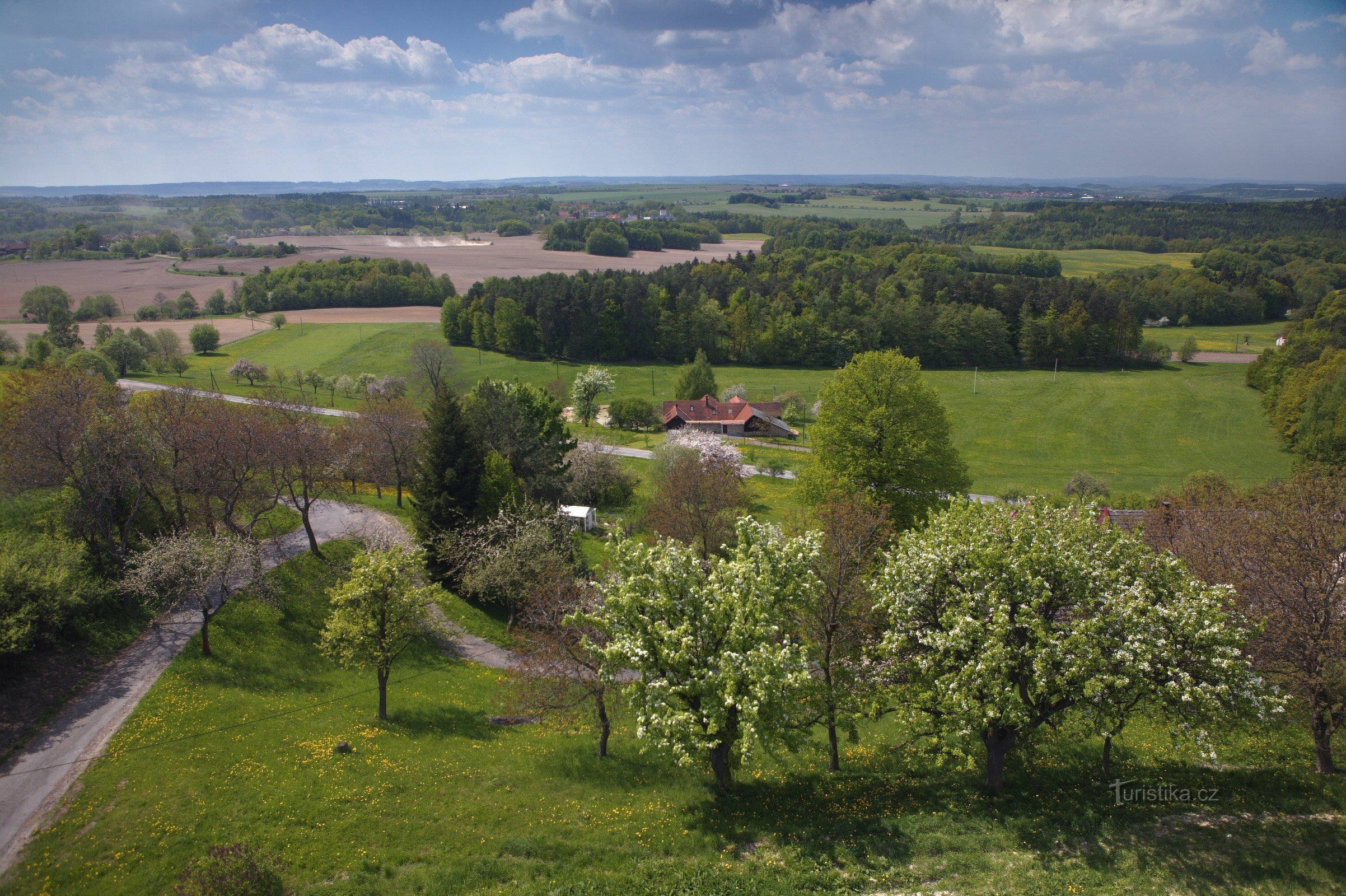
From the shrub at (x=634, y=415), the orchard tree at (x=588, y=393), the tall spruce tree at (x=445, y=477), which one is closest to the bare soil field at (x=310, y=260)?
the orchard tree at (x=588, y=393)

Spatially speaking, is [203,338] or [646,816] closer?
[646,816]

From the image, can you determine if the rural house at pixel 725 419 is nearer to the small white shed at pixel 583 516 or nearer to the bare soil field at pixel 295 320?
the small white shed at pixel 583 516

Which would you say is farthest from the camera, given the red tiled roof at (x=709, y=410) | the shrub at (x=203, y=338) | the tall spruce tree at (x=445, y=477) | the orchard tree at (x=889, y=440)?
the shrub at (x=203, y=338)

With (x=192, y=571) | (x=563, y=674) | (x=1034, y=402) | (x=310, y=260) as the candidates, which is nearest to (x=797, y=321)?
(x=1034, y=402)

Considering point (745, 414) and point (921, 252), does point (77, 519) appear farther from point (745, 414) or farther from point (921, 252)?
point (921, 252)

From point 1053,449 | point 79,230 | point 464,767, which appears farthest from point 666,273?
point 79,230

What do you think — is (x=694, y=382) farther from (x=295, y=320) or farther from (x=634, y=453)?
(x=295, y=320)

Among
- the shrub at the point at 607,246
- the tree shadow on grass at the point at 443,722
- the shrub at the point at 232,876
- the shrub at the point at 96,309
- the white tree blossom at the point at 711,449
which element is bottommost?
the tree shadow on grass at the point at 443,722
